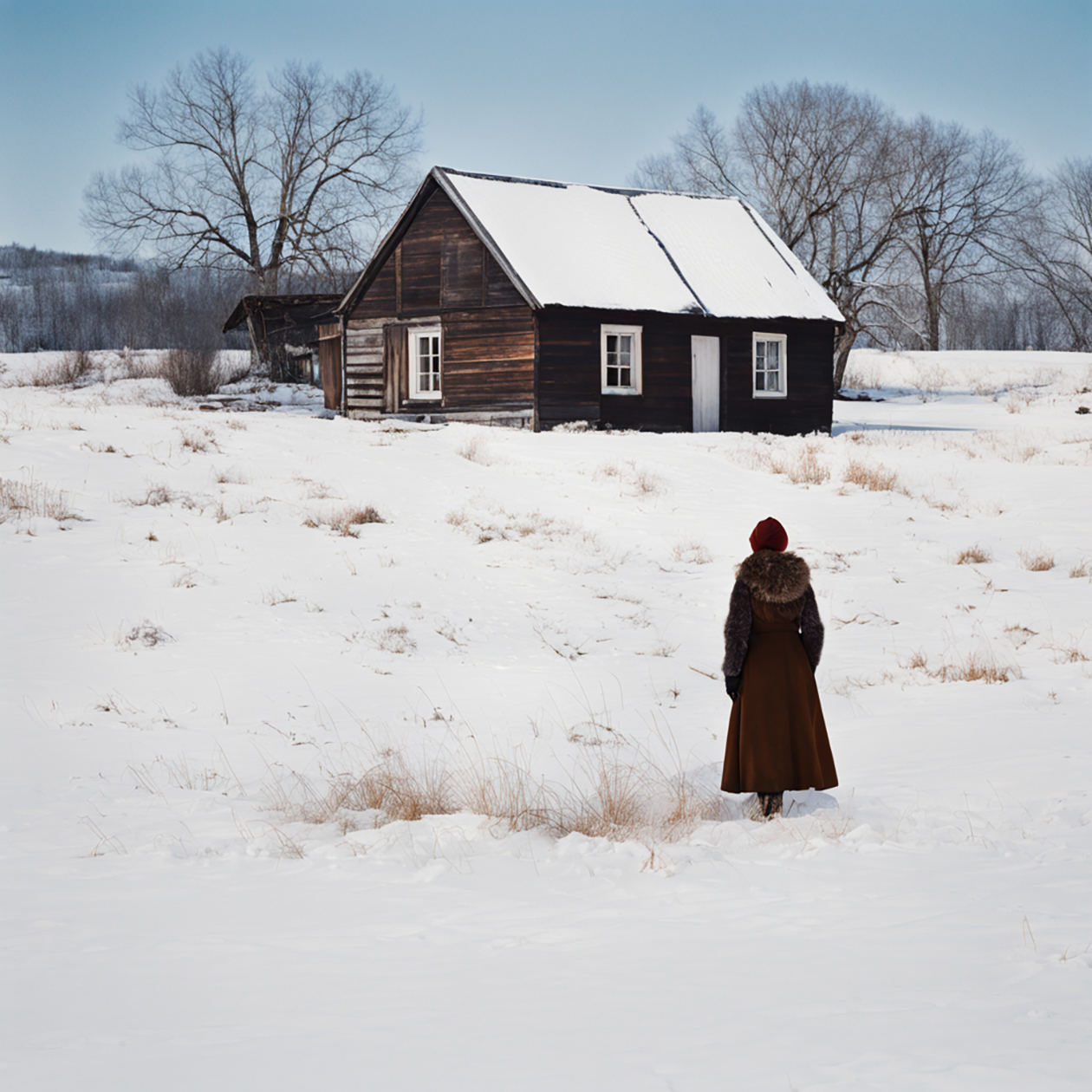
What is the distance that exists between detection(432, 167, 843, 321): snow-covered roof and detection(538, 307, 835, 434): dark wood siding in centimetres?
45

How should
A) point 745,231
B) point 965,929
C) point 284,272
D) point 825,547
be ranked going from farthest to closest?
point 284,272 < point 745,231 < point 825,547 < point 965,929

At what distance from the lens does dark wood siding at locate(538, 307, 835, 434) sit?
74.0 ft

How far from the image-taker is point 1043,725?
690 centimetres

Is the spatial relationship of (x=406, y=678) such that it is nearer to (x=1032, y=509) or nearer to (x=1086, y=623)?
(x=1086, y=623)

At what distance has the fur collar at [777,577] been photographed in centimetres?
542

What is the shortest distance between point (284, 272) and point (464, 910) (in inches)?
1873

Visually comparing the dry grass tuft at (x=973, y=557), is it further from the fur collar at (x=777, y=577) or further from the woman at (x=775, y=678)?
the fur collar at (x=777, y=577)

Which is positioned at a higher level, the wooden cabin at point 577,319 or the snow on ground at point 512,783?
the wooden cabin at point 577,319

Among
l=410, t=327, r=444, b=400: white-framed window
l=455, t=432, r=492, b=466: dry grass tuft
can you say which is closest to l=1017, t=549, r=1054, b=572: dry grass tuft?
l=455, t=432, r=492, b=466: dry grass tuft

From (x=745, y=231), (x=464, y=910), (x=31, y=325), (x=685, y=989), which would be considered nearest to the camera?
(x=685, y=989)

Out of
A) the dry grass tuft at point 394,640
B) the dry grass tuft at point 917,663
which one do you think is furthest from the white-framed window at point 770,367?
the dry grass tuft at point 394,640

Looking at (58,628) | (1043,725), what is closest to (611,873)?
(1043,725)

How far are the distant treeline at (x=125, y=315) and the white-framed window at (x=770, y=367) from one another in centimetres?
3776

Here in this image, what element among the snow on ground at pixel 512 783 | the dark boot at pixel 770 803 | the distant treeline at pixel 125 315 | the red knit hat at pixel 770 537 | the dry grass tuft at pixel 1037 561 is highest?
the distant treeline at pixel 125 315
